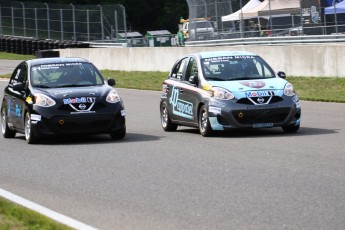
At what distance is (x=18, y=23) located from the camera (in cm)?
6022

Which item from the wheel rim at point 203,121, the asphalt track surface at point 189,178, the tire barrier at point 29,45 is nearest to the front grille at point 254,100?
the asphalt track surface at point 189,178

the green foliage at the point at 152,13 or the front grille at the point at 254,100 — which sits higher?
the green foliage at the point at 152,13

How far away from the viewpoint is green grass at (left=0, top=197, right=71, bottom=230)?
8000 mm

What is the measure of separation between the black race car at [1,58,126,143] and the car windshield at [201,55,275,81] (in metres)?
1.69

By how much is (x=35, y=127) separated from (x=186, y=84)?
9.59ft

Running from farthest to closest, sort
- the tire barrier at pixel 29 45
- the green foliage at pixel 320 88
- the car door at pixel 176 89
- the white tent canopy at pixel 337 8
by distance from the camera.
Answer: the tire barrier at pixel 29 45 < the white tent canopy at pixel 337 8 < the green foliage at pixel 320 88 < the car door at pixel 176 89

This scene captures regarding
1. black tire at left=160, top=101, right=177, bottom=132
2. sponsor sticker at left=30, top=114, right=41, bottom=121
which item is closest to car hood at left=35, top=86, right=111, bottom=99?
sponsor sticker at left=30, top=114, right=41, bottom=121

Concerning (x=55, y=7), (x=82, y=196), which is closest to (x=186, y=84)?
(x=82, y=196)

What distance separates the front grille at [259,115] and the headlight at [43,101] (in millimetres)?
2939

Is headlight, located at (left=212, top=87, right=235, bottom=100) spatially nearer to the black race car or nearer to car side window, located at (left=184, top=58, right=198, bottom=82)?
car side window, located at (left=184, top=58, right=198, bottom=82)

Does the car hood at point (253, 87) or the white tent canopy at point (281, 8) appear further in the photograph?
the white tent canopy at point (281, 8)

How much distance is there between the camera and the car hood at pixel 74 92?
1645 cm

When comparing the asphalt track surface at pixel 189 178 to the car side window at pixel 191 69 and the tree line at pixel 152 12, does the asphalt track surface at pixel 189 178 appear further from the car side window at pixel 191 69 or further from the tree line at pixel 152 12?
the tree line at pixel 152 12

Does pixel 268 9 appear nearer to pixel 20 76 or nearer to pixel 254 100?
pixel 20 76
